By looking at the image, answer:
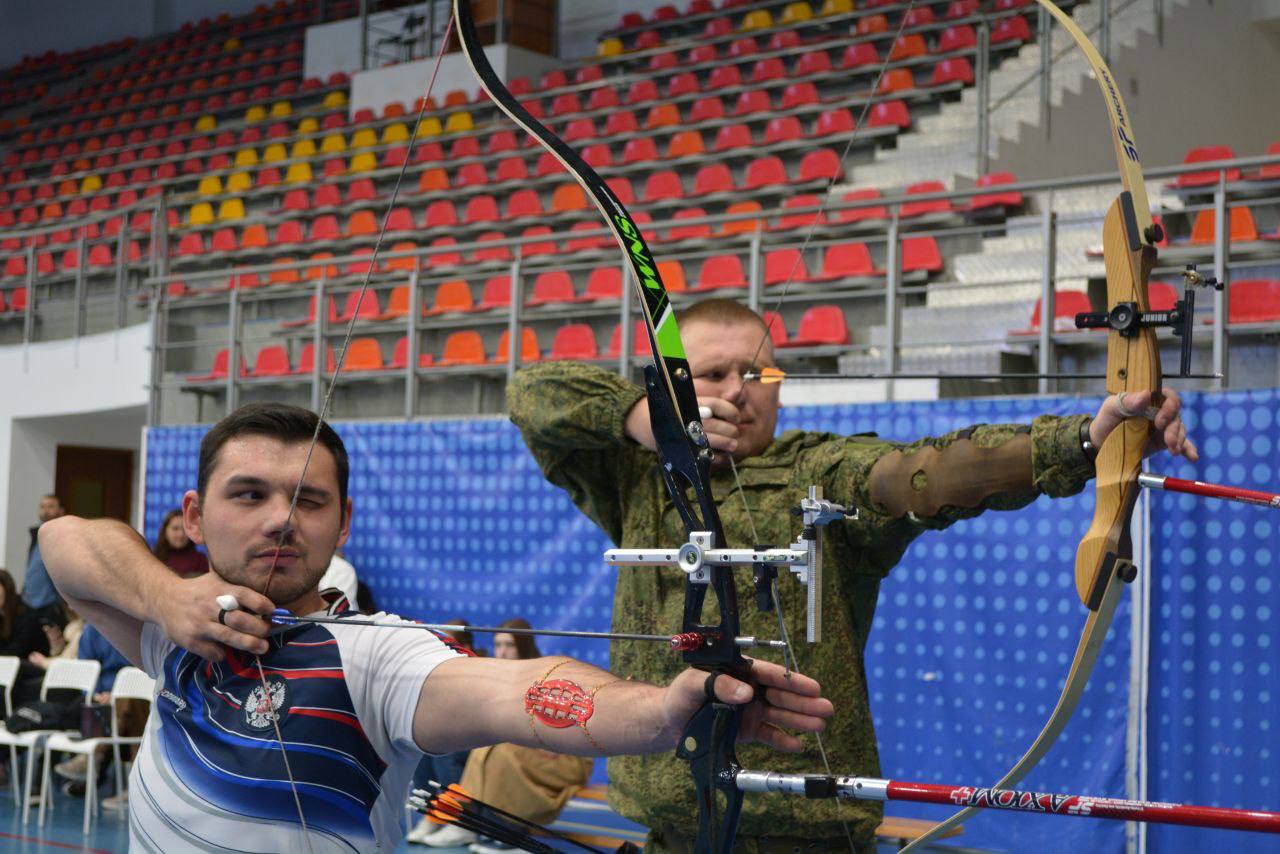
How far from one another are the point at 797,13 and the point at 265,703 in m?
9.63

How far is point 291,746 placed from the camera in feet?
4.26

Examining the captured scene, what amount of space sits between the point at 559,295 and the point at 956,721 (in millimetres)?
3986

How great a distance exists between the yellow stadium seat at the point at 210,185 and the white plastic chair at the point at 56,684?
6.17 metres

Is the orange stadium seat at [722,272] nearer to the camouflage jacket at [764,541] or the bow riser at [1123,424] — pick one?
the camouflage jacket at [764,541]

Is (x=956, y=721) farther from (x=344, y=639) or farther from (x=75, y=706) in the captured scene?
(x=75, y=706)

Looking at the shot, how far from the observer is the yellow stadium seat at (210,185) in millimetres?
11641

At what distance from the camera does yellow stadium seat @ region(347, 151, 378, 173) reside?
10859 mm

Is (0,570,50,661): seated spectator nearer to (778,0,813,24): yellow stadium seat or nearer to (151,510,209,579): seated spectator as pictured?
(151,510,209,579): seated spectator

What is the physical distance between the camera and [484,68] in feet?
5.60

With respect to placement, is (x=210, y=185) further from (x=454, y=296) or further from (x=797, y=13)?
(x=797, y=13)

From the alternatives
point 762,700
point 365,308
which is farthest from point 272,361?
point 762,700

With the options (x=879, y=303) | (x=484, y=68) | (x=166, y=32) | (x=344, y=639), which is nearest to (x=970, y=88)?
(x=879, y=303)

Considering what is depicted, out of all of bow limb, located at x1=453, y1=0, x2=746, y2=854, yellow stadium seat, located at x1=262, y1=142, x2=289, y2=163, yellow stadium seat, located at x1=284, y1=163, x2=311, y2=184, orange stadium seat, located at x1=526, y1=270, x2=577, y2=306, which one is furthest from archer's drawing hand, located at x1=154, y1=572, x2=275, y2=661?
yellow stadium seat, located at x1=262, y1=142, x2=289, y2=163

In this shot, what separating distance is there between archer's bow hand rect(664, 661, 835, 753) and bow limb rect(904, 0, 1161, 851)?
0.38 meters
